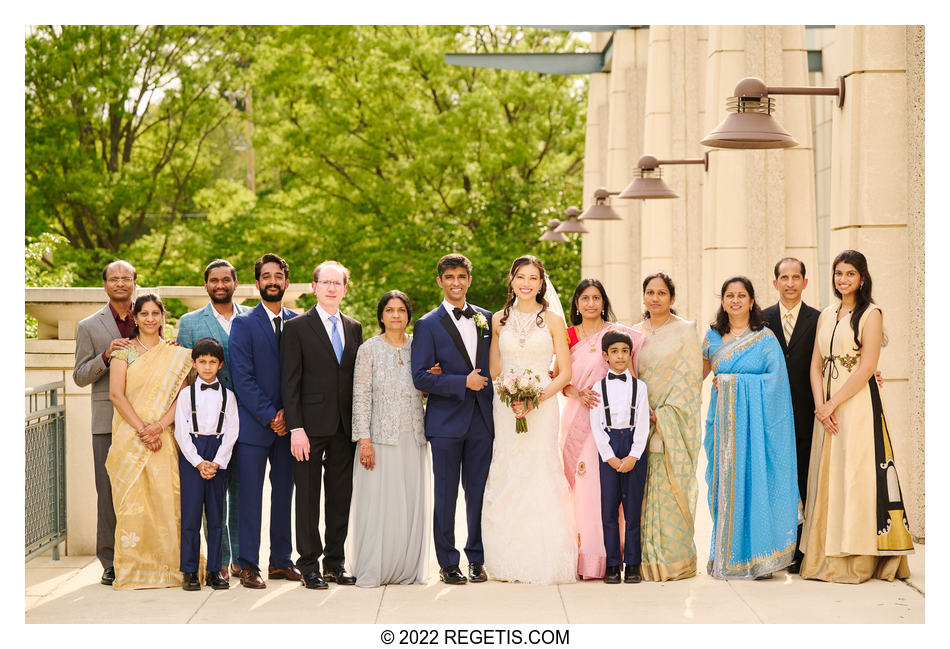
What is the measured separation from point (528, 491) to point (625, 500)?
674mm

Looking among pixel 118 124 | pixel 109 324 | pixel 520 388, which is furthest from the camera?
pixel 118 124

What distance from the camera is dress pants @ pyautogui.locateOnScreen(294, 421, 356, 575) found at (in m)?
7.21

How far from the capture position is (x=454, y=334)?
23.7 feet

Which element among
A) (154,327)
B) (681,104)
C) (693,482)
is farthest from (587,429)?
(681,104)

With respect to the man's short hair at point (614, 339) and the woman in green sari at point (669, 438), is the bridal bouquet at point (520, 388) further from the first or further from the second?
the woman in green sari at point (669, 438)

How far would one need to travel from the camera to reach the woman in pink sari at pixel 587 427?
7316mm

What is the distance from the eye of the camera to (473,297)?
26688mm

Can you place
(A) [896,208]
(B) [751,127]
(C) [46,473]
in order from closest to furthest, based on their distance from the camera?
1. (B) [751,127]
2. (C) [46,473]
3. (A) [896,208]

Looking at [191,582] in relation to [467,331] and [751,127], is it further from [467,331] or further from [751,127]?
[751,127]

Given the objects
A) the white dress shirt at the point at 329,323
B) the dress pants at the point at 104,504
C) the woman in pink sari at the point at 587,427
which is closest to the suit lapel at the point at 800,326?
the woman in pink sari at the point at 587,427

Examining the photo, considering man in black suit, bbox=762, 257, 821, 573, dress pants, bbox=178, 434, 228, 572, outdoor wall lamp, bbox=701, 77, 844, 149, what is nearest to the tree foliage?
outdoor wall lamp, bbox=701, 77, 844, 149

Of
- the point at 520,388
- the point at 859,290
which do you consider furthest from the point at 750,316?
the point at 520,388

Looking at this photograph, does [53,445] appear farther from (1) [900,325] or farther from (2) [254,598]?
(1) [900,325]

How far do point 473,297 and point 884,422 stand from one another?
773 inches
